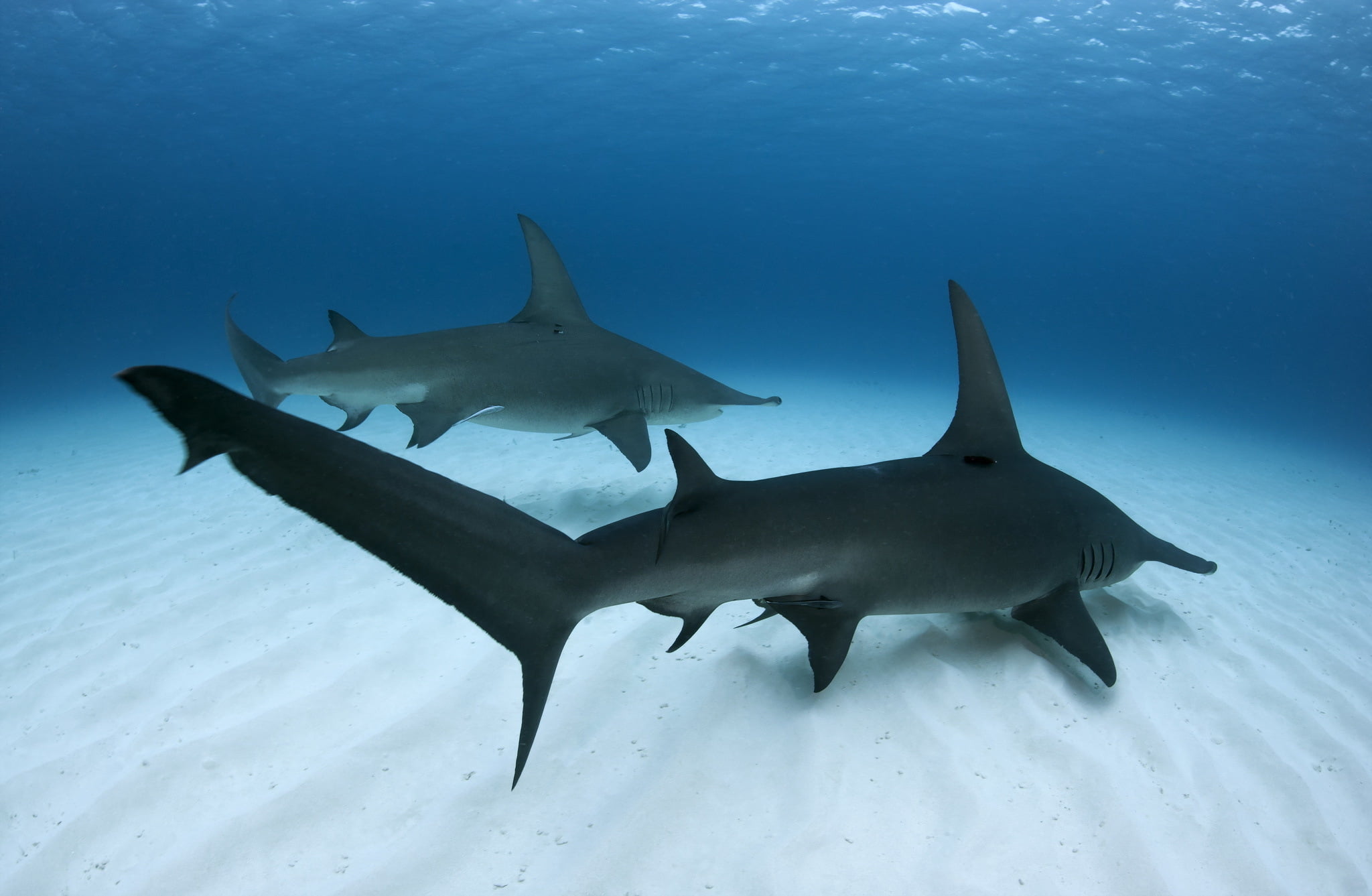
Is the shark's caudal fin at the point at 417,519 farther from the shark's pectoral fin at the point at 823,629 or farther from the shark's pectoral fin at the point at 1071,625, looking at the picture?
the shark's pectoral fin at the point at 1071,625

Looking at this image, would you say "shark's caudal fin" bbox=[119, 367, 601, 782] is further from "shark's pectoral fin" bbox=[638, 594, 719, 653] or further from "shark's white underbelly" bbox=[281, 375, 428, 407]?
"shark's white underbelly" bbox=[281, 375, 428, 407]

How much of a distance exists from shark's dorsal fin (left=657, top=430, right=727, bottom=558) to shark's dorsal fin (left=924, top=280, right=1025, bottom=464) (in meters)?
1.26

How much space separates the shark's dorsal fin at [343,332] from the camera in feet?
15.0

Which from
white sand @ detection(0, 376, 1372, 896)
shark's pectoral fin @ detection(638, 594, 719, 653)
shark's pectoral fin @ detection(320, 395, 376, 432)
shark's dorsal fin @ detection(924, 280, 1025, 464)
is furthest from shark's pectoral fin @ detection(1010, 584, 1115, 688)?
shark's pectoral fin @ detection(320, 395, 376, 432)

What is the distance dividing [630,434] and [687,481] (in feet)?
8.14

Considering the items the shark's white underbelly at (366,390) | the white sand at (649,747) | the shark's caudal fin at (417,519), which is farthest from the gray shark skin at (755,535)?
the shark's white underbelly at (366,390)

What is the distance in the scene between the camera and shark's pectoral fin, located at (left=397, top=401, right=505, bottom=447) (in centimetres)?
427

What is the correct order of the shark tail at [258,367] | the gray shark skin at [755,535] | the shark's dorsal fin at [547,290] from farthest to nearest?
the shark's dorsal fin at [547,290] → the shark tail at [258,367] → the gray shark skin at [755,535]

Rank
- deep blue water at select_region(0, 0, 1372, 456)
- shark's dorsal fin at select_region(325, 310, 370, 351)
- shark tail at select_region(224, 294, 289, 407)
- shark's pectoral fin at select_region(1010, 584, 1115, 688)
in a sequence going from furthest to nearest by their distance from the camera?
deep blue water at select_region(0, 0, 1372, 456)
shark's dorsal fin at select_region(325, 310, 370, 351)
shark tail at select_region(224, 294, 289, 407)
shark's pectoral fin at select_region(1010, 584, 1115, 688)

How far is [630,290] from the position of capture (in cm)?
10788

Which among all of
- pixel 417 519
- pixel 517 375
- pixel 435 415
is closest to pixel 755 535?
pixel 417 519

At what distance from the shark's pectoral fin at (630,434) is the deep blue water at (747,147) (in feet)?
67.1

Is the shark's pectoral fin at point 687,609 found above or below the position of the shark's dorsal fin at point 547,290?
below

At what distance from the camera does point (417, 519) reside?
1500 mm
